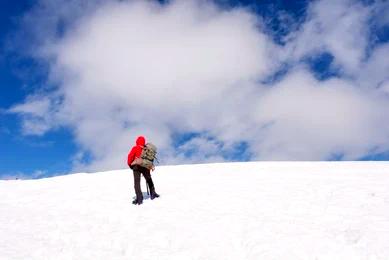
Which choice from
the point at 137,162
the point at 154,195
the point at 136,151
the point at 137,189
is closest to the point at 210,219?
the point at 137,189

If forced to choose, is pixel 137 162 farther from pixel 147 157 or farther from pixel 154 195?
pixel 154 195

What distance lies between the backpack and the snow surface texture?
1275 mm

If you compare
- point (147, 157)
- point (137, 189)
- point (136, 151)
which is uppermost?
point (136, 151)

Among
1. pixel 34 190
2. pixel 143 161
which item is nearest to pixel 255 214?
pixel 143 161

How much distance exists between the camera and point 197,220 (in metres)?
11.8

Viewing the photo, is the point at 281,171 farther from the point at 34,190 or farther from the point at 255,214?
the point at 34,190

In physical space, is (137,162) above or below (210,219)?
above

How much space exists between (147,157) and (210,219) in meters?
4.02

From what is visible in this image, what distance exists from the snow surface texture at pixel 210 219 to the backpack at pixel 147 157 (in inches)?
50.2

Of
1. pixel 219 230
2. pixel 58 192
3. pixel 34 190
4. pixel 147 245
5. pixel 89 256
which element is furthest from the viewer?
pixel 34 190

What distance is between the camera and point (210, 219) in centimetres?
1175

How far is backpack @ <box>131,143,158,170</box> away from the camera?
14684mm

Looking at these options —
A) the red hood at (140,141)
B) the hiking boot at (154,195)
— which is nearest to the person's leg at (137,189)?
the hiking boot at (154,195)

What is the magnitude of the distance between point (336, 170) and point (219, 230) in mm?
11511
